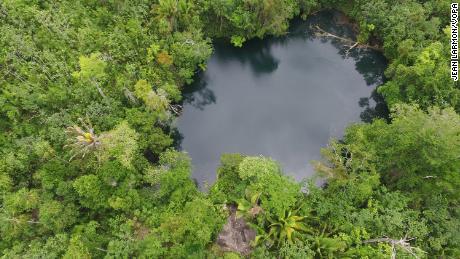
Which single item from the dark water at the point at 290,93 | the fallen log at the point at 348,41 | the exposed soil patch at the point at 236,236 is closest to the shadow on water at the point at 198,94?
the dark water at the point at 290,93

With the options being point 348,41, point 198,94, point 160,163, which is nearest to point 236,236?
point 160,163

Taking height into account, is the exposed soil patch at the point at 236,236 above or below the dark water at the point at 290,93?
below

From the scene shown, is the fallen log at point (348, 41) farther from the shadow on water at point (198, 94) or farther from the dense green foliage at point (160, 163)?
the shadow on water at point (198, 94)

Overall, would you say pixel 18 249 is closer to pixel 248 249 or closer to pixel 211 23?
pixel 248 249

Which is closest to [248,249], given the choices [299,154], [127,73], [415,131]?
[299,154]

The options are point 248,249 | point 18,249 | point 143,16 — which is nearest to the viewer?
point 18,249

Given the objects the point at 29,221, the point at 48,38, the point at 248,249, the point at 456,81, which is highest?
the point at 456,81

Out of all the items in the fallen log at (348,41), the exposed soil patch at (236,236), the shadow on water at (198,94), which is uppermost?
the fallen log at (348,41)
